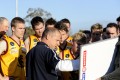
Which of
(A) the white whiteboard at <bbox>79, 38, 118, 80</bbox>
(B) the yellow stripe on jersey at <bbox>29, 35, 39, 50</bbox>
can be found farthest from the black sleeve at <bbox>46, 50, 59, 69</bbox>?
(B) the yellow stripe on jersey at <bbox>29, 35, 39, 50</bbox>

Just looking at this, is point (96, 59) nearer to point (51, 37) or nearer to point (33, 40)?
point (51, 37)

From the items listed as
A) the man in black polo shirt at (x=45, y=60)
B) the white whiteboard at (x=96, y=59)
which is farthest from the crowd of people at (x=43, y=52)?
the white whiteboard at (x=96, y=59)

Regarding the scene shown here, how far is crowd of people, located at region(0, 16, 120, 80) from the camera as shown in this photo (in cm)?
449

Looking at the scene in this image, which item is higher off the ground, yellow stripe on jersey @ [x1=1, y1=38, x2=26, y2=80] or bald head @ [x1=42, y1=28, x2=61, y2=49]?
bald head @ [x1=42, y1=28, x2=61, y2=49]

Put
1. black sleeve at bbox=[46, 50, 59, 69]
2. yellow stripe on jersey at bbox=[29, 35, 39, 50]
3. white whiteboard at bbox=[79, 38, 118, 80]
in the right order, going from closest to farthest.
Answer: white whiteboard at bbox=[79, 38, 118, 80], black sleeve at bbox=[46, 50, 59, 69], yellow stripe on jersey at bbox=[29, 35, 39, 50]

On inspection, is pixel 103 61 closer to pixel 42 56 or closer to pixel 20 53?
pixel 42 56

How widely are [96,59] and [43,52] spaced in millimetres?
934

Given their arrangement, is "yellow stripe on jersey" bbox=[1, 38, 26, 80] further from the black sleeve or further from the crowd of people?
the black sleeve

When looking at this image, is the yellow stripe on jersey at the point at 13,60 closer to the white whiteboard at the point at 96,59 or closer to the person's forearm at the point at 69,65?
the person's forearm at the point at 69,65

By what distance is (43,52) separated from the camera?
14.9 ft

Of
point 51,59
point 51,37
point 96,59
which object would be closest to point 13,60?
point 51,37

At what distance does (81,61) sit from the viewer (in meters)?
3.83

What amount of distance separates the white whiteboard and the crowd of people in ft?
0.42

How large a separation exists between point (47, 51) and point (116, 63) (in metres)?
1.06
